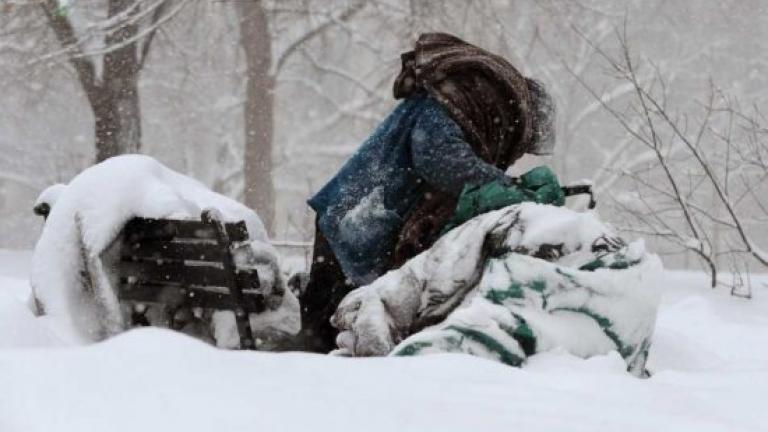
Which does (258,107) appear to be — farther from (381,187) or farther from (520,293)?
(520,293)

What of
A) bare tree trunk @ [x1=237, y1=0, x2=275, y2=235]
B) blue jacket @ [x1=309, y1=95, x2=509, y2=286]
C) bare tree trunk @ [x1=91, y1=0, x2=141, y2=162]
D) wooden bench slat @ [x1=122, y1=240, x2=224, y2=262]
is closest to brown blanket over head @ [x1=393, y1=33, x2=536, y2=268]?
blue jacket @ [x1=309, y1=95, x2=509, y2=286]

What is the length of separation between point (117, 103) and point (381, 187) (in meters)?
9.20

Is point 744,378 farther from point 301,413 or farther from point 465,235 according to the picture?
point 301,413

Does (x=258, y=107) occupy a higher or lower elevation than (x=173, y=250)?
lower

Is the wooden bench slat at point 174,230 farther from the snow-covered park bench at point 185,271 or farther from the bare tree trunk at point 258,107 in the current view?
the bare tree trunk at point 258,107

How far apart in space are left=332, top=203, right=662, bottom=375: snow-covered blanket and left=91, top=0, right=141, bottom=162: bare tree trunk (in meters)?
9.49

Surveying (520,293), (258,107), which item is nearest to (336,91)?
(258,107)

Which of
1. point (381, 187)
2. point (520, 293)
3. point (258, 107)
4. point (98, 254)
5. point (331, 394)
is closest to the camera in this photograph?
point (331, 394)

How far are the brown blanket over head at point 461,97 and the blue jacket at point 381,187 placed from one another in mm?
59

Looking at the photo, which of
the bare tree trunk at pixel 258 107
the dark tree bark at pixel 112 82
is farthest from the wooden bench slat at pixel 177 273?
the bare tree trunk at pixel 258 107

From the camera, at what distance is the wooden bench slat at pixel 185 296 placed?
3668 mm

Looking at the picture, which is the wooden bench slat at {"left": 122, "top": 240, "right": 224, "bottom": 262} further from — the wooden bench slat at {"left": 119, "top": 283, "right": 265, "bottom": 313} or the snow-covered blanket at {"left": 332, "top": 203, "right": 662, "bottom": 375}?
the snow-covered blanket at {"left": 332, "top": 203, "right": 662, "bottom": 375}

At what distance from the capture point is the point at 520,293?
314 cm

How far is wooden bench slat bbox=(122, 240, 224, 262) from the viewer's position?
3658 mm
